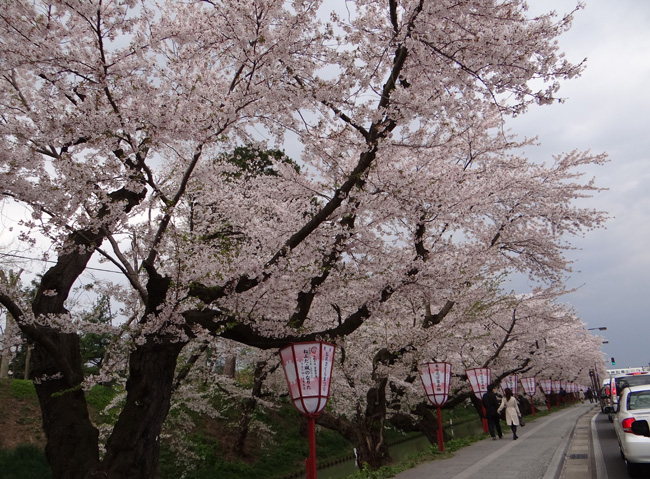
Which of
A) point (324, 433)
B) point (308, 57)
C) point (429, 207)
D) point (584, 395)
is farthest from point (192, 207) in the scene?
point (584, 395)

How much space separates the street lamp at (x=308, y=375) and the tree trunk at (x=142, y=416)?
179cm

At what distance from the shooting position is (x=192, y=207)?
13.8 metres

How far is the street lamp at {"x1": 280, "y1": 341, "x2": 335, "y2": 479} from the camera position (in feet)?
24.5

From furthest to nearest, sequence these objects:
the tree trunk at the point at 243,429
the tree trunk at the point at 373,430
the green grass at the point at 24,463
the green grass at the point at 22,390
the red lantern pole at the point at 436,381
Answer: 1. the tree trunk at the point at 243,429
2. the green grass at the point at 22,390
3. the green grass at the point at 24,463
4. the red lantern pole at the point at 436,381
5. the tree trunk at the point at 373,430

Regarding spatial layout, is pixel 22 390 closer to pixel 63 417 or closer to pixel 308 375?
pixel 63 417

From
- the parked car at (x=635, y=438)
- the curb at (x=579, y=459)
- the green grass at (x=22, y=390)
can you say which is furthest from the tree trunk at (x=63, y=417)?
the green grass at (x=22, y=390)

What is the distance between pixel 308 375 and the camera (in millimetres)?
7527

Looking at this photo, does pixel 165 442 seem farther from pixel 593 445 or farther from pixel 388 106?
pixel 388 106

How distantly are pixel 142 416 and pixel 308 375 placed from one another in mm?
2492

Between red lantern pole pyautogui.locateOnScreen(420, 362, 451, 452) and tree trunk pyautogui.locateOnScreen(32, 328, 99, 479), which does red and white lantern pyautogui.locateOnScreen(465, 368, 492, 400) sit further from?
tree trunk pyautogui.locateOnScreen(32, 328, 99, 479)

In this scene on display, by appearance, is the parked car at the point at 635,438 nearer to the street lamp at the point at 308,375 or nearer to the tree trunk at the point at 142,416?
the street lamp at the point at 308,375

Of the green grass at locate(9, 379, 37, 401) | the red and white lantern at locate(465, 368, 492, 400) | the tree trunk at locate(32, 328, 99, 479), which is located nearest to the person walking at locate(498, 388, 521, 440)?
the red and white lantern at locate(465, 368, 492, 400)

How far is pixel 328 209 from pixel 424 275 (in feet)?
12.1

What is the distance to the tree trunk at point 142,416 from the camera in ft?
21.6
